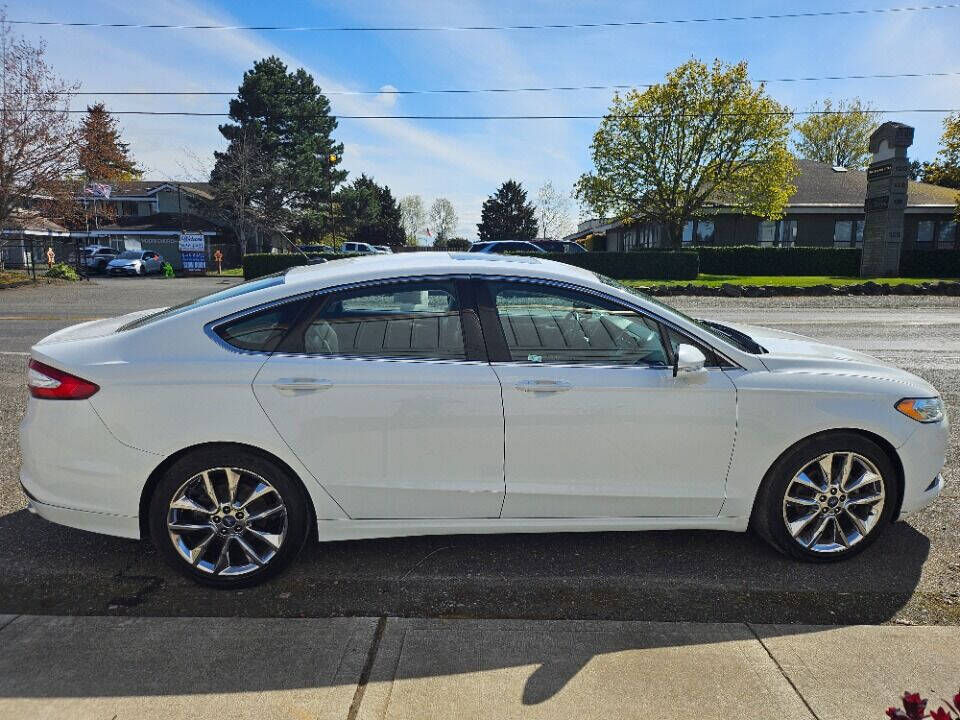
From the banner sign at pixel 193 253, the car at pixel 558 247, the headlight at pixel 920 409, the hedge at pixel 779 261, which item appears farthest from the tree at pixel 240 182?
the headlight at pixel 920 409

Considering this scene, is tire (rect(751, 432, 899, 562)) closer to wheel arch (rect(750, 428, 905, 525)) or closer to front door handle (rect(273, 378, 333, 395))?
wheel arch (rect(750, 428, 905, 525))

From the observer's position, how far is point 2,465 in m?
4.86

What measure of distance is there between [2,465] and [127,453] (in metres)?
2.70

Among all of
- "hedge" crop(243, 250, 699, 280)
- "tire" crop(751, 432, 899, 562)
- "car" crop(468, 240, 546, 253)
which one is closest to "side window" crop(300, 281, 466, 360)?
"tire" crop(751, 432, 899, 562)

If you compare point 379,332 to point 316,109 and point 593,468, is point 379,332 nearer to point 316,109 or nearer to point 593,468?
point 593,468

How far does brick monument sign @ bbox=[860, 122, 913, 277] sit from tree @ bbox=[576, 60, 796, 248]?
3.54m

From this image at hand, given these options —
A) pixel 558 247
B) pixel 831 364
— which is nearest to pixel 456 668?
pixel 831 364

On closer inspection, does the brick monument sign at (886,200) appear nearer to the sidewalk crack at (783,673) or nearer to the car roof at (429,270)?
the car roof at (429,270)

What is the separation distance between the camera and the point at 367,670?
100.0 inches

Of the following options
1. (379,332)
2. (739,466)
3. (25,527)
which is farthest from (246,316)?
(739,466)

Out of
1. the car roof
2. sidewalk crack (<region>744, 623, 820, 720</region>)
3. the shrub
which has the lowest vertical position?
sidewalk crack (<region>744, 623, 820, 720</region>)

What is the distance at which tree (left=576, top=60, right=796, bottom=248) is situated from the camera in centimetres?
2906

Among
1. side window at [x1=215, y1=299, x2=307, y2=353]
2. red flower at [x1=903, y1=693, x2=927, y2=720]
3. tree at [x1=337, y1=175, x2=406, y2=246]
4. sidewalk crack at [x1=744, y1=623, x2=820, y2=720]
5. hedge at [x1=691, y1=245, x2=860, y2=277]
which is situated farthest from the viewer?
tree at [x1=337, y1=175, x2=406, y2=246]

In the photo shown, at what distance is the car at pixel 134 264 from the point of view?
37.1 metres
